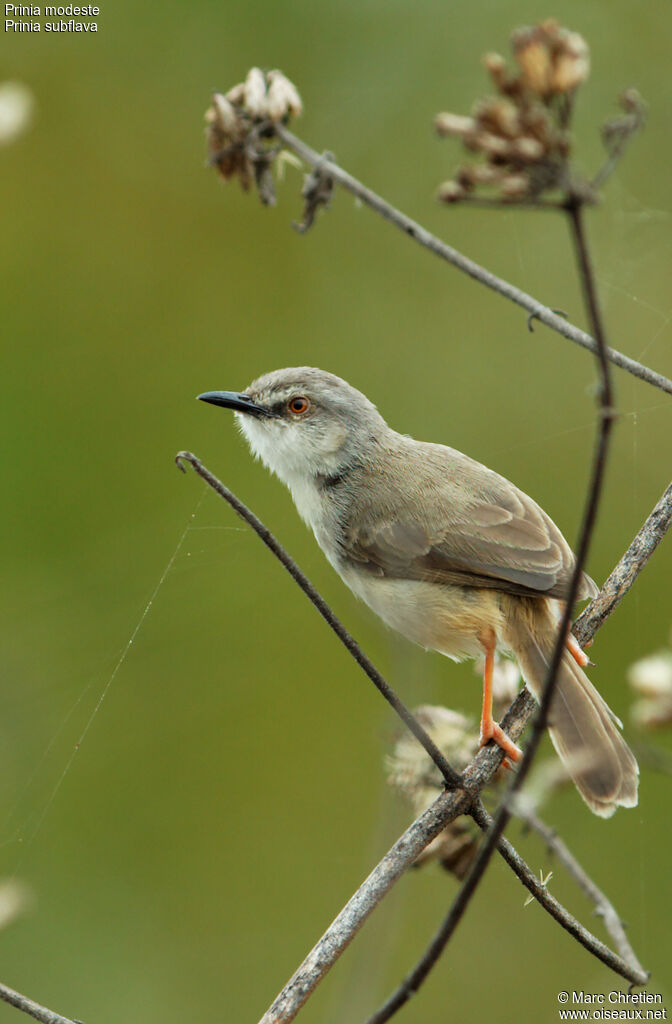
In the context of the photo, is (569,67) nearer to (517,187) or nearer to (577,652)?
(517,187)

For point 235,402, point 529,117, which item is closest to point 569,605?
point 529,117

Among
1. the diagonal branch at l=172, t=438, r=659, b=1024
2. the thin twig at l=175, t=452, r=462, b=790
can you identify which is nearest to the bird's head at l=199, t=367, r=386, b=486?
the diagonal branch at l=172, t=438, r=659, b=1024

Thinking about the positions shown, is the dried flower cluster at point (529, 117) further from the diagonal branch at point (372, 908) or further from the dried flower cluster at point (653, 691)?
the dried flower cluster at point (653, 691)

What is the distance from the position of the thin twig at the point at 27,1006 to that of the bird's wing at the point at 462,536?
64.9 inches

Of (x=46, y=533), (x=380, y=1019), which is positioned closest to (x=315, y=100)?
(x=46, y=533)

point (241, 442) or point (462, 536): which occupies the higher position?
point (462, 536)

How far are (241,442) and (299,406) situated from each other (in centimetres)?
63

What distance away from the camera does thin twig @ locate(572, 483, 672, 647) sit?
241 centimetres

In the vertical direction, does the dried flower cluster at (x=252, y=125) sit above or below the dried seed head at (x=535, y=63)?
below

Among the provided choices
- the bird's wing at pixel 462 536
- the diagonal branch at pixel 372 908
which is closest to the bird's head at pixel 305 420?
the bird's wing at pixel 462 536

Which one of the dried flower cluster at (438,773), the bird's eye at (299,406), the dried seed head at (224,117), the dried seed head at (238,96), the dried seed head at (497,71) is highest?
the dried seed head at (497,71)

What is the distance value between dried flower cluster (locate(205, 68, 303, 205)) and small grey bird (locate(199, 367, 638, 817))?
0.95 meters

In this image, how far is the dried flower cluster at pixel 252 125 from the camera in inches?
95.0

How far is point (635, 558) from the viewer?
8.04 ft
